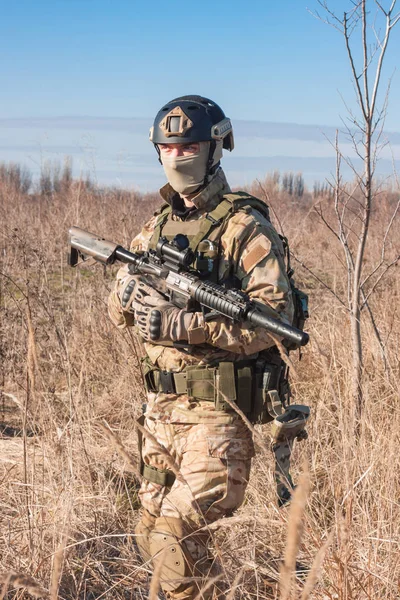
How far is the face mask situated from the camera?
2.80 meters

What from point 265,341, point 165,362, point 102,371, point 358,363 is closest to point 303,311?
point 265,341

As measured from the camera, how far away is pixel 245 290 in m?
2.62

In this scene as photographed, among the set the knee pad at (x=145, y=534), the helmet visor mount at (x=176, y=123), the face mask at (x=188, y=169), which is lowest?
the knee pad at (x=145, y=534)

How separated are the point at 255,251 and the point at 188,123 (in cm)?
60

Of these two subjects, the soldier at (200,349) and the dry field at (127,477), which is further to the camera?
the soldier at (200,349)

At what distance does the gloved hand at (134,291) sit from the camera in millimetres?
2684

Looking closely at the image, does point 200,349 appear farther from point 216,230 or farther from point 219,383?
point 216,230

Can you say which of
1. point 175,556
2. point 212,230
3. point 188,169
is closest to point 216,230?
point 212,230

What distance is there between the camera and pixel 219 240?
104 inches

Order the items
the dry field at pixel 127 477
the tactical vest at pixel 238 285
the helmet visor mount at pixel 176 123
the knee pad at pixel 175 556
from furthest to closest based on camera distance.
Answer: the helmet visor mount at pixel 176 123
the tactical vest at pixel 238 285
the knee pad at pixel 175 556
the dry field at pixel 127 477

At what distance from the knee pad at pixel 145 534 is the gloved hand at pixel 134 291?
80 centimetres

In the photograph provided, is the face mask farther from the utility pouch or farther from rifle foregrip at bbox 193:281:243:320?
the utility pouch

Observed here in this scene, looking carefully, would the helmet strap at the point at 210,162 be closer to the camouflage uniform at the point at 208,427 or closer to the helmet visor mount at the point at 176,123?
the helmet visor mount at the point at 176,123

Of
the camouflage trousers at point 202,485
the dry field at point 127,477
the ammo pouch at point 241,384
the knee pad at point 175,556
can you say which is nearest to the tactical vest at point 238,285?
the ammo pouch at point 241,384
